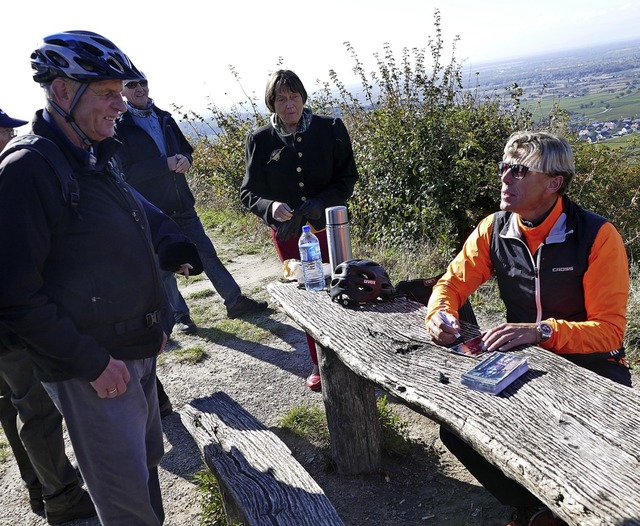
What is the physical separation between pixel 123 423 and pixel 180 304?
3566 millimetres

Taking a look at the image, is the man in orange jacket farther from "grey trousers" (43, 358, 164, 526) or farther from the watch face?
"grey trousers" (43, 358, 164, 526)

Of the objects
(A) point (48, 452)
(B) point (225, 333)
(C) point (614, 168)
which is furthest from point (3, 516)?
(C) point (614, 168)

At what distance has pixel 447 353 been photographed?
8.29ft

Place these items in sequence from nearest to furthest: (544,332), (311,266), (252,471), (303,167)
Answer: (544,332) → (252,471) → (311,266) → (303,167)

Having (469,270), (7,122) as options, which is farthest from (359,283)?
(7,122)

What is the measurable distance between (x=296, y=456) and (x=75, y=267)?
83.4 inches

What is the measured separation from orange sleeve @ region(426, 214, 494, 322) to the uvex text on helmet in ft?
6.27

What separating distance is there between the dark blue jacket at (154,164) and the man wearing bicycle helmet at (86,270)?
2740 millimetres

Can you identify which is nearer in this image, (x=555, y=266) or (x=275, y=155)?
(x=555, y=266)

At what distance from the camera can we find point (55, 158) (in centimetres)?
189

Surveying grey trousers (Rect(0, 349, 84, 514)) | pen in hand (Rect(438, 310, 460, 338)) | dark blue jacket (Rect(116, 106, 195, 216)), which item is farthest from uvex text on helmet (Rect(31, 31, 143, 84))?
dark blue jacket (Rect(116, 106, 195, 216))

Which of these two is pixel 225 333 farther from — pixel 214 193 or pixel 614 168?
pixel 214 193

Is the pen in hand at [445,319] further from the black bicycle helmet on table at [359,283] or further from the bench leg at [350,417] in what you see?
the bench leg at [350,417]

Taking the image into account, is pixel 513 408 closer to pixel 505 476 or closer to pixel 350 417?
pixel 505 476
